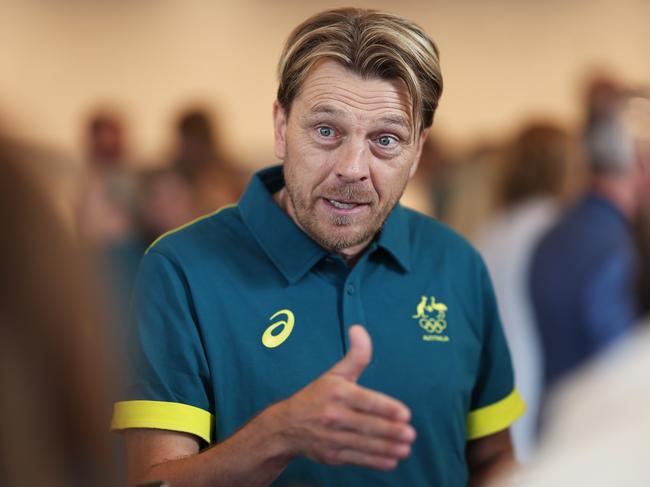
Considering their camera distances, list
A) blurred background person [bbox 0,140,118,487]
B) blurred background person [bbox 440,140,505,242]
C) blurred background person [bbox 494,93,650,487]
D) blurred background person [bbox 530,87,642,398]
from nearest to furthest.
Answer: blurred background person [bbox 0,140,118,487] < blurred background person [bbox 494,93,650,487] < blurred background person [bbox 530,87,642,398] < blurred background person [bbox 440,140,505,242]

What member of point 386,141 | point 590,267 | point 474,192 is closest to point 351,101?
point 386,141

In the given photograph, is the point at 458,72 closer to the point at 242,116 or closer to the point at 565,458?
the point at 242,116

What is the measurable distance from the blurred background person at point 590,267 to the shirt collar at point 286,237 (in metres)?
1.38

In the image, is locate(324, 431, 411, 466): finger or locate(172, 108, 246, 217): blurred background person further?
locate(172, 108, 246, 217): blurred background person

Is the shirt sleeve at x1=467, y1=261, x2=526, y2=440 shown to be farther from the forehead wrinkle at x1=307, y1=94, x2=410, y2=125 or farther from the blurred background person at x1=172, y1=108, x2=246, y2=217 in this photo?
the blurred background person at x1=172, y1=108, x2=246, y2=217

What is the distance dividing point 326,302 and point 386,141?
32 cm

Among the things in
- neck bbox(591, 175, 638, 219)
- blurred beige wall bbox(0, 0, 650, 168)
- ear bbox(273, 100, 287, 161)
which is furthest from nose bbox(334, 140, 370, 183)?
blurred beige wall bbox(0, 0, 650, 168)

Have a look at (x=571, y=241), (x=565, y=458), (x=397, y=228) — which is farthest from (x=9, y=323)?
(x=571, y=241)

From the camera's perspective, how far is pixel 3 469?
0.93 m

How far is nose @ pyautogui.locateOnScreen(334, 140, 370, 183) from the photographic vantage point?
181 centimetres

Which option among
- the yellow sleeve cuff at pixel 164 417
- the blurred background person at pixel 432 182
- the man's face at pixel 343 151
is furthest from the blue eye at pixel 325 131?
the blurred background person at pixel 432 182

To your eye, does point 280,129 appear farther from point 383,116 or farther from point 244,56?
point 244,56

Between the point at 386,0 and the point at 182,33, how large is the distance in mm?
1615

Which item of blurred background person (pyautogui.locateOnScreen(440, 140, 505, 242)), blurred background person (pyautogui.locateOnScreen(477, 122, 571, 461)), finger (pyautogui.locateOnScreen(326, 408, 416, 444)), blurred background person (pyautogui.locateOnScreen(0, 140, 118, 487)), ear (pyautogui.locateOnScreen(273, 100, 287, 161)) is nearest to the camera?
blurred background person (pyautogui.locateOnScreen(0, 140, 118, 487))
